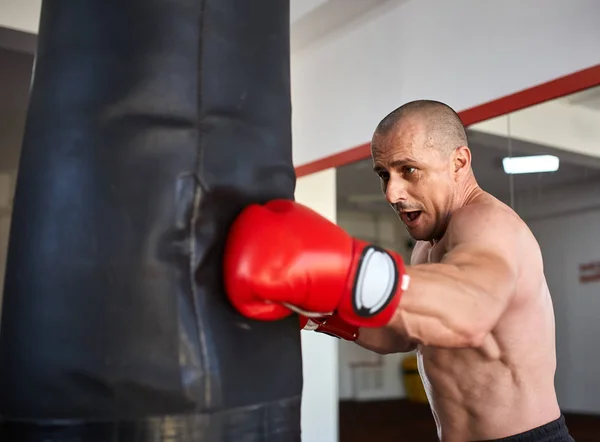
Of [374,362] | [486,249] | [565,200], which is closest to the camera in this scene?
[486,249]

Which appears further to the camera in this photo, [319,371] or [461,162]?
[319,371]

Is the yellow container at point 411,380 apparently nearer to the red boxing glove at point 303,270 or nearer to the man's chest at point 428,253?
the man's chest at point 428,253

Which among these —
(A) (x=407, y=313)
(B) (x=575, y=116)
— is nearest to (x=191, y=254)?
(A) (x=407, y=313)

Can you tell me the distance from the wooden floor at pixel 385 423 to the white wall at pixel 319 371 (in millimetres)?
576

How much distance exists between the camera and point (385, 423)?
18.1 ft

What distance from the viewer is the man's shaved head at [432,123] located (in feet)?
4.42

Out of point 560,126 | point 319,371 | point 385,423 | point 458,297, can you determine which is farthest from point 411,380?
point 458,297

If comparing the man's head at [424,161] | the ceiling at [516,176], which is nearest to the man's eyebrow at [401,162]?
the man's head at [424,161]

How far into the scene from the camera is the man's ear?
1.39 meters

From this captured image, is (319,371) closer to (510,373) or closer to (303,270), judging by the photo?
(510,373)

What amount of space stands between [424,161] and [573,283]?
1603mm

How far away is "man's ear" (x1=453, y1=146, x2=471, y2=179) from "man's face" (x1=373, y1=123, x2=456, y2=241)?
0.05 ft

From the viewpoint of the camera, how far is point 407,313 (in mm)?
921

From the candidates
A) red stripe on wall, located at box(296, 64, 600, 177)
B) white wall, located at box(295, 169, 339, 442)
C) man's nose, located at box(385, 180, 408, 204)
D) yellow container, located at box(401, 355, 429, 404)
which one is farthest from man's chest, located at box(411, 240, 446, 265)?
yellow container, located at box(401, 355, 429, 404)
